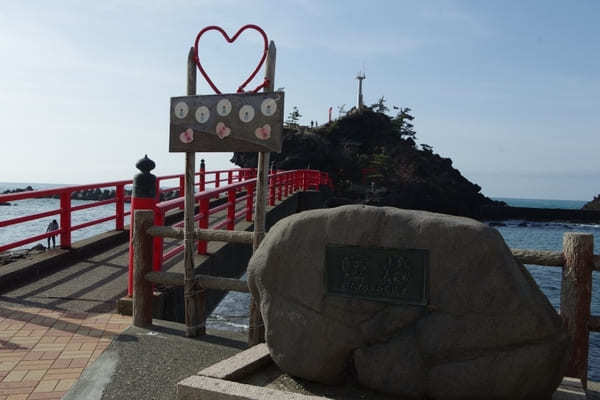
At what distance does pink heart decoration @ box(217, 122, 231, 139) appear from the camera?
393cm

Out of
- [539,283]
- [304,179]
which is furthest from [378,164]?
[539,283]

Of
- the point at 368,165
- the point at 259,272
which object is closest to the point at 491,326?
the point at 259,272

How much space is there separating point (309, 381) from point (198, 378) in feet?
2.55

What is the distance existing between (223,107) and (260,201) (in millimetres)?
855

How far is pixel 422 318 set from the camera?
289 cm

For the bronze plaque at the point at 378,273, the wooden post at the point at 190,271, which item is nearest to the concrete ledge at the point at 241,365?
the bronze plaque at the point at 378,273

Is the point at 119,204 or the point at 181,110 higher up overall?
the point at 181,110

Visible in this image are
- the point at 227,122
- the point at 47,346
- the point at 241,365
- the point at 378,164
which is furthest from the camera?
the point at 378,164

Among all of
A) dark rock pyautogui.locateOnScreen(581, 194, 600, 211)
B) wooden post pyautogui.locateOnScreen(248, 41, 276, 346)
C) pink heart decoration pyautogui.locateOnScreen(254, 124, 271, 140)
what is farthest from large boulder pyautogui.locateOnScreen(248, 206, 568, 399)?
dark rock pyautogui.locateOnScreen(581, 194, 600, 211)

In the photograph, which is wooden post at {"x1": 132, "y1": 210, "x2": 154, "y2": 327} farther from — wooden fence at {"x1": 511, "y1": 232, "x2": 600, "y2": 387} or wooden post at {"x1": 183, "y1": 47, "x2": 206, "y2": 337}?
wooden fence at {"x1": 511, "y1": 232, "x2": 600, "y2": 387}

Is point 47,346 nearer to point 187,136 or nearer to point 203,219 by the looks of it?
point 187,136

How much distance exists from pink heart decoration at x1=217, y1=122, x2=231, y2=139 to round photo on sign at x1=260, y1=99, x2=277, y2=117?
1.20 ft

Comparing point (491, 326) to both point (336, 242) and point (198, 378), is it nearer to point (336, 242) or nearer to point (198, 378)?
point (336, 242)

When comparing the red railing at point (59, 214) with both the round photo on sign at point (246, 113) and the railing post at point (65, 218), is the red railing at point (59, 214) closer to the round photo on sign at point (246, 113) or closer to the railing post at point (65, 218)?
the railing post at point (65, 218)
